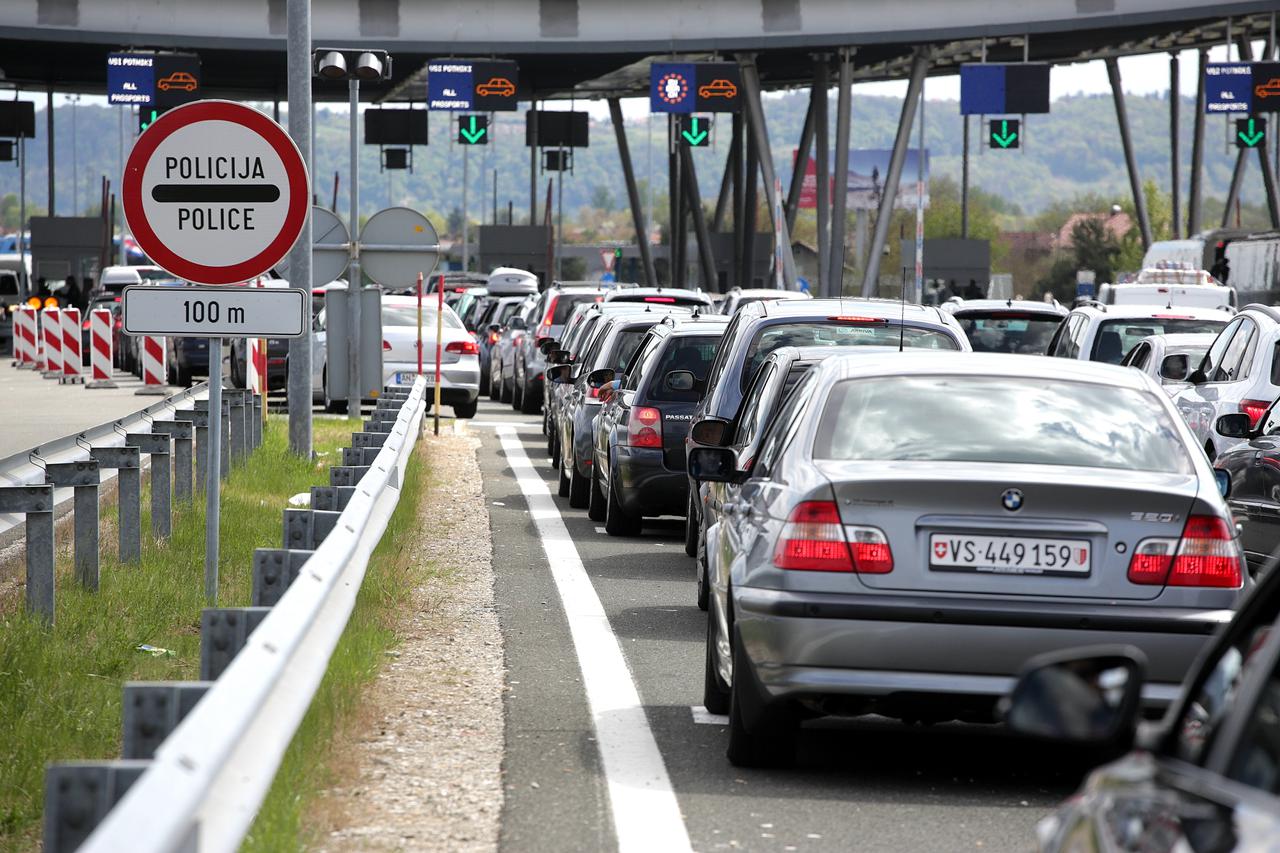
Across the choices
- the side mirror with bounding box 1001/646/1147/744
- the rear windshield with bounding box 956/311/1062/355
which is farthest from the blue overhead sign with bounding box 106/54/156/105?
the side mirror with bounding box 1001/646/1147/744

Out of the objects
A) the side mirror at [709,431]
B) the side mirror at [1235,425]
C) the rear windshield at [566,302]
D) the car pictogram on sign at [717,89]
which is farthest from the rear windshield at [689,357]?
the car pictogram on sign at [717,89]

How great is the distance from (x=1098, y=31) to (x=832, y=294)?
10.3 meters

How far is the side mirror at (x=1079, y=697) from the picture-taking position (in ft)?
10.5

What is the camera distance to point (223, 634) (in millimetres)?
5719

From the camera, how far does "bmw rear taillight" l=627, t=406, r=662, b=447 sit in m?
14.9

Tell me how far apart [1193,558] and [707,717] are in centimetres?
207

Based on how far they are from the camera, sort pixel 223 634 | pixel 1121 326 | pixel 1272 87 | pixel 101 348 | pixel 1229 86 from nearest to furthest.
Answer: pixel 223 634 → pixel 1121 326 → pixel 101 348 → pixel 1272 87 → pixel 1229 86

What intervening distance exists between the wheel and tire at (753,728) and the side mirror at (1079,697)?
3.84 m

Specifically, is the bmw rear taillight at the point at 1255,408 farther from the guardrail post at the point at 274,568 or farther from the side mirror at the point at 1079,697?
the side mirror at the point at 1079,697

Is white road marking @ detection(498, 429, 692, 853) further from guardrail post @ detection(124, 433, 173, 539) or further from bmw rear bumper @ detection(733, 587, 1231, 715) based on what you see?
guardrail post @ detection(124, 433, 173, 539)

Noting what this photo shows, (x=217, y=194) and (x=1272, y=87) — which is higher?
(x=1272, y=87)

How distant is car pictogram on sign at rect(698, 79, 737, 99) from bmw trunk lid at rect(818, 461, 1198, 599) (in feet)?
148

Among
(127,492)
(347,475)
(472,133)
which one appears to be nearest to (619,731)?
(347,475)

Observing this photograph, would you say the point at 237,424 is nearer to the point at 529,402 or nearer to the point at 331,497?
the point at 331,497
